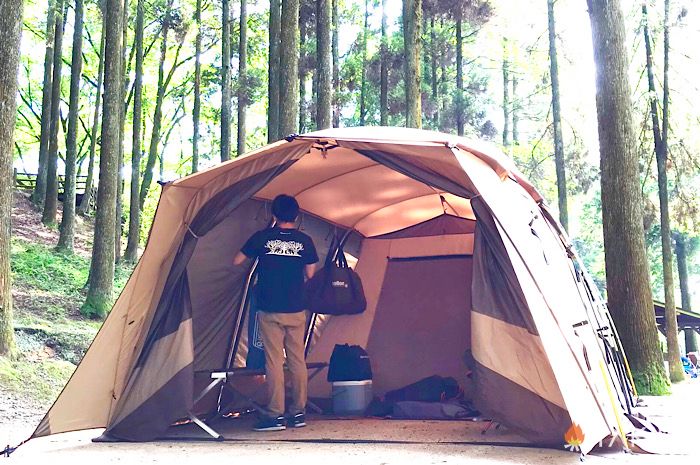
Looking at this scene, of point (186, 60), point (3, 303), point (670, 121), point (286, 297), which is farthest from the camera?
point (186, 60)

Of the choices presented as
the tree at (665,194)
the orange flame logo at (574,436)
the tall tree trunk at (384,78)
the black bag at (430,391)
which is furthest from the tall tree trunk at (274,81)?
the orange flame logo at (574,436)

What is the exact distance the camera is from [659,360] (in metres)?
7.50

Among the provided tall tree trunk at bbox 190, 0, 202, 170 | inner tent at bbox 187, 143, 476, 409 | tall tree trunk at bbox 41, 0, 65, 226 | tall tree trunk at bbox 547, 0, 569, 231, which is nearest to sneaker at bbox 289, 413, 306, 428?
inner tent at bbox 187, 143, 476, 409

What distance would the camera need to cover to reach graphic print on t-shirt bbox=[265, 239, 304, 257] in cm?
583

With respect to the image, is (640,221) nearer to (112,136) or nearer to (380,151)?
(380,151)

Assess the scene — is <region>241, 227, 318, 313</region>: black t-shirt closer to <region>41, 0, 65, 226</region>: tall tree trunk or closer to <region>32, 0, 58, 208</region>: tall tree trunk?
<region>32, 0, 58, 208</region>: tall tree trunk

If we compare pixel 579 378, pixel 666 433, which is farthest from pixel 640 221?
pixel 579 378

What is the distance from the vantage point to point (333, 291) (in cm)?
713

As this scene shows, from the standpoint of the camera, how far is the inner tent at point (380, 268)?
6.64 metres

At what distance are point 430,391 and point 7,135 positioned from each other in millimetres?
4900

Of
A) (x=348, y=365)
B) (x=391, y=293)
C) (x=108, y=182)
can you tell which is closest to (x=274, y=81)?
(x=108, y=182)

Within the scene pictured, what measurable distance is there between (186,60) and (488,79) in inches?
420

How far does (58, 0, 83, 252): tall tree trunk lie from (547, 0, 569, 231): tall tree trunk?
1026 centimetres

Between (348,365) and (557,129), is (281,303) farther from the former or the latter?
(557,129)
